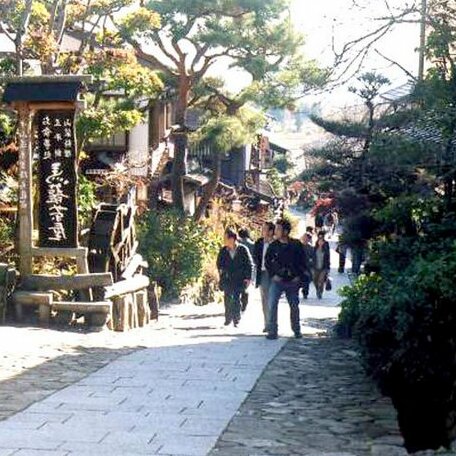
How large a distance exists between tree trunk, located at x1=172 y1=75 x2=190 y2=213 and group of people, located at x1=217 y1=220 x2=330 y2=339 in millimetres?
11214

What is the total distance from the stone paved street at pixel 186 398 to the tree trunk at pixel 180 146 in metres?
13.8

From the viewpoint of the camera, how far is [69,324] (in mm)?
13695

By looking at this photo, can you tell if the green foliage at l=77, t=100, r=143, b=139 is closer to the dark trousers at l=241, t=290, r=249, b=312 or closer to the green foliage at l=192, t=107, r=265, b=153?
the dark trousers at l=241, t=290, r=249, b=312

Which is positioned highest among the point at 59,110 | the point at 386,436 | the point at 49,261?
the point at 59,110

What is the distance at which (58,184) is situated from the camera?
45.8ft

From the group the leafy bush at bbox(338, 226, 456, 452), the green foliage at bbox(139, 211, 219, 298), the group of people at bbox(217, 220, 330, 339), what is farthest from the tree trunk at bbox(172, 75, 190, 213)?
the leafy bush at bbox(338, 226, 456, 452)

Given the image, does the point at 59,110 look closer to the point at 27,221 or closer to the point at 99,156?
the point at 27,221

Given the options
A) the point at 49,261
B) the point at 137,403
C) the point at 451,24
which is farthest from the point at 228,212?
the point at 137,403

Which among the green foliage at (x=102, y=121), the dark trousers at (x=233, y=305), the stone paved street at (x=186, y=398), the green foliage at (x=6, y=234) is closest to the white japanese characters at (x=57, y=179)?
the stone paved street at (x=186, y=398)

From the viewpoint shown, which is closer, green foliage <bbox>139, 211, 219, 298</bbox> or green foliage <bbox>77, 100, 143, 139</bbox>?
green foliage <bbox>77, 100, 143, 139</bbox>

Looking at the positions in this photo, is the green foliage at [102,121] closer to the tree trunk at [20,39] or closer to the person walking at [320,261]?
the tree trunk at [20,39]

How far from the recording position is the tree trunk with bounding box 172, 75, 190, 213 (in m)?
25.7

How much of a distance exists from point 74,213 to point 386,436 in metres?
8.34

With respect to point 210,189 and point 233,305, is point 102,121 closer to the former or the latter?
point 233,305
